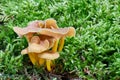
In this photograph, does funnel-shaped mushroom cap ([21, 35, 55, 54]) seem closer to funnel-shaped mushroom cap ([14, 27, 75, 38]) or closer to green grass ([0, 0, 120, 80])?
funnel-shaped mushroom cap ([14, 27, 75, 38])

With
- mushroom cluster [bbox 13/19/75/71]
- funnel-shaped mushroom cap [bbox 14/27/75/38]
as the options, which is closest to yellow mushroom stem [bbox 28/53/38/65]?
mushroom cluster [bbox 13/19/75/71]

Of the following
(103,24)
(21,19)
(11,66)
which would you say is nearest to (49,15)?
(21,19)

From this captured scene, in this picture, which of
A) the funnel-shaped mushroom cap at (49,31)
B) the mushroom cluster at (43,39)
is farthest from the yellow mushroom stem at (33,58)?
the funnel-shaped mushroom cap at (49,31)

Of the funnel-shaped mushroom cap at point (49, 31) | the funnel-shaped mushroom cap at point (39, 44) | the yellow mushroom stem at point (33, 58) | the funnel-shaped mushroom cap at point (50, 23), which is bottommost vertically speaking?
the yellow mushroom stem at point (33, 58)

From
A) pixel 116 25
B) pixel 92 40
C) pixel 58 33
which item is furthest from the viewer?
pixel 116 25

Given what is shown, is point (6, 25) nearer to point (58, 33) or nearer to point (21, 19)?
point (21, 19)

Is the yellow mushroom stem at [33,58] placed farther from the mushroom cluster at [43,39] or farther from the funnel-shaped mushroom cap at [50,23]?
the funnel-shaped mushroom cap at [50,23]
